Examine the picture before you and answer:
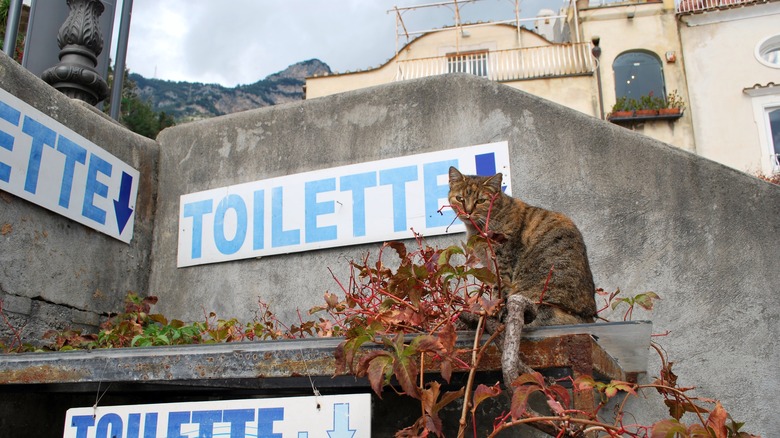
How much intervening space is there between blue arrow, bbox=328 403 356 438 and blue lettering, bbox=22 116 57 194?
2.77 m

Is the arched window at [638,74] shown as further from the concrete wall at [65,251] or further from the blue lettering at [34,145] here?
the blue lettering at [34,145]

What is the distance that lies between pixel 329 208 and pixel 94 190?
5.02 ft

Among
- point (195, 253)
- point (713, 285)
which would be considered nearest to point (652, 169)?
point (713, 285)

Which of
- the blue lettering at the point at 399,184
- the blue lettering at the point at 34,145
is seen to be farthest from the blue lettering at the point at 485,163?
the blue lettering at the point at 34,145

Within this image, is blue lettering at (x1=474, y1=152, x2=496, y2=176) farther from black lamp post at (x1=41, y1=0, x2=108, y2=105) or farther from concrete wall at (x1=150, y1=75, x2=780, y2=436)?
black lamp post at (x1=41, y1=0, x2=108, y2=105)

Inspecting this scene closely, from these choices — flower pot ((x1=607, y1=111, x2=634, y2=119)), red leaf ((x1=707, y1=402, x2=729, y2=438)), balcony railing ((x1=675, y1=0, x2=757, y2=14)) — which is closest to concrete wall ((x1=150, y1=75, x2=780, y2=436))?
red leaf ((x1=707, y1=402, x2=729, y2=438))

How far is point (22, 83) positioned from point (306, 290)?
2.10 metres

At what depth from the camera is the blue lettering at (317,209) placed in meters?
4.33

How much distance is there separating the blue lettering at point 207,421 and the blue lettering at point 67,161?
248 cm

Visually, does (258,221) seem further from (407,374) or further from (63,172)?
(407,374)

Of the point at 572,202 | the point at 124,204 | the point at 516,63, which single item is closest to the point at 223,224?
the point at 124,204

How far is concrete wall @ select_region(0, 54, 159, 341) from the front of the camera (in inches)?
150

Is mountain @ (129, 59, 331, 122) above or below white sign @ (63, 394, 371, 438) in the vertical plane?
above

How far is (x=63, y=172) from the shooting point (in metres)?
4.14
